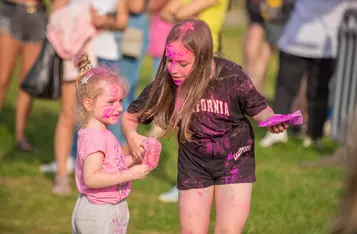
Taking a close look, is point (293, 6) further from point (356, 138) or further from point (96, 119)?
point (356, 138)

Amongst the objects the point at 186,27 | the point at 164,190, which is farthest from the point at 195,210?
the point at 164,190

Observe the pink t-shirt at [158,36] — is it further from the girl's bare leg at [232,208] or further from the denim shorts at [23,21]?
the girl's bare leg at [232,208]

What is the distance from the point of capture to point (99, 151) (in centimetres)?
448

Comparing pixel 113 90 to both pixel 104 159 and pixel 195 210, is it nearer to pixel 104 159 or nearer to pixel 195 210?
pixel 104 159

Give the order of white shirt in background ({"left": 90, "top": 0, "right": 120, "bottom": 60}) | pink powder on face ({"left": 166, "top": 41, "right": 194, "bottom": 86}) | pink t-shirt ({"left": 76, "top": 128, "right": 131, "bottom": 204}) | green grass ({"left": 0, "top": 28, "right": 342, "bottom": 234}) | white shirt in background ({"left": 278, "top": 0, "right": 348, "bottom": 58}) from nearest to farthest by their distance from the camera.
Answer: pink t-shirt ({"left": 76, "top": 128, "right": 131, "bottom": 204}), pink powder on face ({"left": 166, "top": 41, "right": 194, "bottom": 86}), green grass ({"left": 0, "top": 28, "right": 342, "bottom": 234}), white shirt in background ({"left": 90, "top": 0, "right": 120, "bottom": 60}), white shirt in background ({"left": 278, "top": 0, "right": 348, "bottom": 58})

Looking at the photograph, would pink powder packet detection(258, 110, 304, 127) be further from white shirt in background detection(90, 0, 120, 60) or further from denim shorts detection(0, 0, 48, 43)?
denim shorts detection(0, 0, 48, 43)

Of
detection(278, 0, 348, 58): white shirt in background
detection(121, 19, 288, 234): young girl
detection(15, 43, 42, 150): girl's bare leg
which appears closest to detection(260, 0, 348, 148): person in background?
detection(278, 0, 348, 58): white shirt in background

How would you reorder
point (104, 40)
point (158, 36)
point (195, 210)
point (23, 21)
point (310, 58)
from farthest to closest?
1. point (310, 58)
2. point (158, 36)
3. point (23, 21)
4. point (104, 40)
5. point (195, 210)

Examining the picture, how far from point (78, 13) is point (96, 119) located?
2918 mm

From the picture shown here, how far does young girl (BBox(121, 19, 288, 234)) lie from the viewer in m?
4.76

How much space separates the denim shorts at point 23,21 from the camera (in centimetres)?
838

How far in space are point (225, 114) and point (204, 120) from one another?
13 cm

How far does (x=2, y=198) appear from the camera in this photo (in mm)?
7469

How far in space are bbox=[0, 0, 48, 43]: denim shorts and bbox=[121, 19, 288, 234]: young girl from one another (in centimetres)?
361
